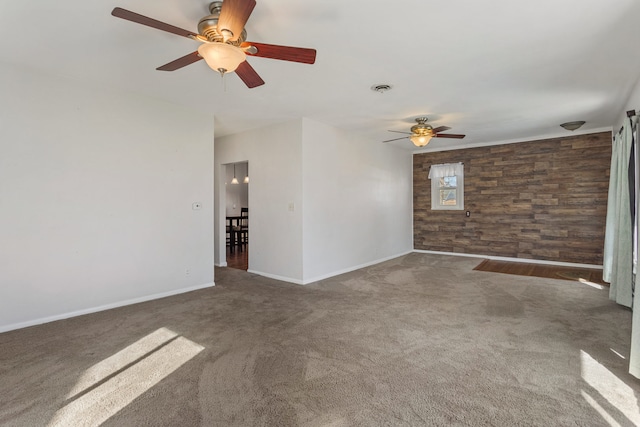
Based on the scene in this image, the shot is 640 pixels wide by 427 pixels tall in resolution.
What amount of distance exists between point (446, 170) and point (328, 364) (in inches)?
242

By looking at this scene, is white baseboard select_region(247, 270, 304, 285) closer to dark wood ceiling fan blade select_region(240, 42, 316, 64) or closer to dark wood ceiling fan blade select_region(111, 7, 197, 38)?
dark wood ceiling fan blade select_region(240, 42, 316, 64)

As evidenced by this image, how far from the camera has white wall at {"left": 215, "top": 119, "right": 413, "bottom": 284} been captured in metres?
4.86

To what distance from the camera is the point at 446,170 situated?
7.38 m

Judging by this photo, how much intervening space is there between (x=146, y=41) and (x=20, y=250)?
7.76 feet

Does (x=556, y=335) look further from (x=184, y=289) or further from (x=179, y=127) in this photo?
(x=179, y=127)

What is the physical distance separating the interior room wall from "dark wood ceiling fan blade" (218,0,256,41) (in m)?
8.70

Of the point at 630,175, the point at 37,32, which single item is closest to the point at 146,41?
the point at 37,32

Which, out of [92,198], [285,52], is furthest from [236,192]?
[285,52]

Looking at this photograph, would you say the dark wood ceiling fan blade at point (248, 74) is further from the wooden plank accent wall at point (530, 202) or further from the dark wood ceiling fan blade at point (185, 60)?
the wooden plank accent wall at point (530, 202)

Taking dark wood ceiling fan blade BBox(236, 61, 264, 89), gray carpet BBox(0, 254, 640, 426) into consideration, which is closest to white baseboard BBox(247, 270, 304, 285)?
gray carpet BBox(0, 254, 640, 426)

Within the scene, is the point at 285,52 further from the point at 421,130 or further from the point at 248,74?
the point at 421,130

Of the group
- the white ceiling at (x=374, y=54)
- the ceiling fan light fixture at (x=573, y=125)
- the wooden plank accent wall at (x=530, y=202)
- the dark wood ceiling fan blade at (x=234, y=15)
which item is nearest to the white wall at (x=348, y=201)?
the white ceiling at (x=374, y=54)

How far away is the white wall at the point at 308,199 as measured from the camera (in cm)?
486

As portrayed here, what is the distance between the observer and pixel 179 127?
14.0 feet
